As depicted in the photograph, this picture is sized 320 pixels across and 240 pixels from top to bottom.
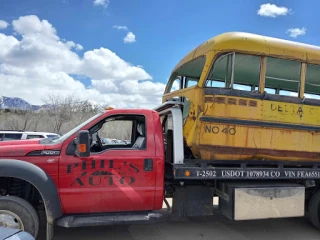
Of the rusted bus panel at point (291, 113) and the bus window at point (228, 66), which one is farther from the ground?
the bus window at point (228, 66)

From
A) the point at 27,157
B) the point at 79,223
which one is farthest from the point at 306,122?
the point at 27,157

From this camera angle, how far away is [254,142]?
15.3 ft

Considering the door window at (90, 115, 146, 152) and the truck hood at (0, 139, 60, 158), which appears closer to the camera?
the truck hood at (0, 139, 60, 158)

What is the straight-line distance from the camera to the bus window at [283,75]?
492 centimetres

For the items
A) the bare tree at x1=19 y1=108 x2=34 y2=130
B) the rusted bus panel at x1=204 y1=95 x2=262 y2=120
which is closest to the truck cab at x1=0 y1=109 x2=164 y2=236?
the rusted bus panel at x1=204 y1=95 x2=262 y2=120

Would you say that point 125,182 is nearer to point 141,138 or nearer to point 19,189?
point 141,138

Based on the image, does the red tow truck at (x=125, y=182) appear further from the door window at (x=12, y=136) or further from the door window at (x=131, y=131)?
the door window at (x=12, y=136)

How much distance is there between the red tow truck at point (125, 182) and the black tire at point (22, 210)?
1 centimetres

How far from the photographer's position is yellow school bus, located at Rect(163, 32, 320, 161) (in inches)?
178

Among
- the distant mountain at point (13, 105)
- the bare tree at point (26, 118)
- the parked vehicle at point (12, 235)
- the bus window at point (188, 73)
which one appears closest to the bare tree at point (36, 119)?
the bare tree at point (26, 118)

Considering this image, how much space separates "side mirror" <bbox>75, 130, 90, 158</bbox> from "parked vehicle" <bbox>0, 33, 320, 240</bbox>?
0.6 inches

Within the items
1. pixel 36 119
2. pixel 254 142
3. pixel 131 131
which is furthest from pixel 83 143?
pixel 36 119

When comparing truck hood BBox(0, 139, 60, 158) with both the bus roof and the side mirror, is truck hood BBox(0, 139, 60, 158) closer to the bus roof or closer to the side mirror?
the side mirror

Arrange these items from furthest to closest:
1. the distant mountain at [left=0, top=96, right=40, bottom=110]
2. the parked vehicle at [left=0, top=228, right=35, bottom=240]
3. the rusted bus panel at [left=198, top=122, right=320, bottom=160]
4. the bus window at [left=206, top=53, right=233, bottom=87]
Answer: the distant mountain at [left=0, top=96, right=40, bottom=110], the bus window at [left=206, top=53, right=233, bottom=87], the rusted bus panel at [left=198, top=122, right=320, bottom=160], the parked vehicle at [left=0, top=228, right=35, bottom=240]
